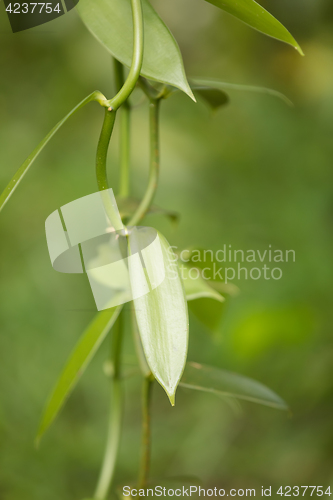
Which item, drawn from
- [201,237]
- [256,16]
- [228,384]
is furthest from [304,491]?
[256,16]

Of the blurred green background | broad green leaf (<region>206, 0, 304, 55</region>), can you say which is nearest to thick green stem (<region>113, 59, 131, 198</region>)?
broad green leaf (<region>206, 0, 304, 55</region>)

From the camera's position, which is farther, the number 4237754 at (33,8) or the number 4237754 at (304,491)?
the number 4237754 at (304,491)

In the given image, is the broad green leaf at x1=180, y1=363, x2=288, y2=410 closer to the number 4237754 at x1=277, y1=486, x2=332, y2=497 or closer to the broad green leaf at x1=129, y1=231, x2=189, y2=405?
the broad green leaf at x1=129, y1=231, x2=189, y2=405

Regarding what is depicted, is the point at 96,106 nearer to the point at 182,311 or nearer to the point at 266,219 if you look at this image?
the point at 266,219

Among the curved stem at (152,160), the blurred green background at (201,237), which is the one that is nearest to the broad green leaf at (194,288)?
the curved stem at (152,160)

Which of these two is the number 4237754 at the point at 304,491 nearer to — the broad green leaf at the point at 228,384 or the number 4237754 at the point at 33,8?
the broad green leaf at the point at 228,384

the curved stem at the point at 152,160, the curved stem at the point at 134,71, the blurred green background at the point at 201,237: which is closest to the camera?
the curved stem at the point at 134,71
